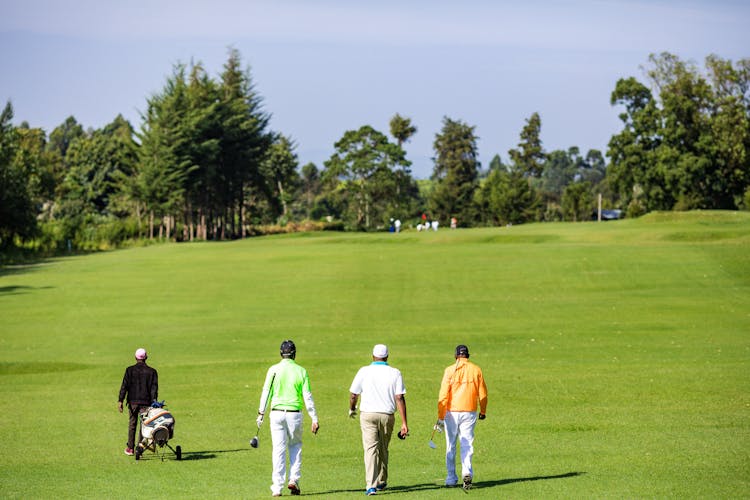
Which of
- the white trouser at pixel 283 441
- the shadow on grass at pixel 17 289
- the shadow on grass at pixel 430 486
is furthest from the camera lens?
the shadow on grass at pixel 17 289

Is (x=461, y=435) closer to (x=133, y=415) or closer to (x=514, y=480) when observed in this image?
(x=514, y=480)

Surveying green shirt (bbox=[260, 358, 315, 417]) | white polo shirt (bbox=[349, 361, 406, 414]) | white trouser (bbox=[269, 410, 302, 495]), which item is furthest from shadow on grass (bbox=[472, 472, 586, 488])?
green shirt (bbox=[260, 358, 315, 417])

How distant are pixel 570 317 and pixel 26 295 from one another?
23162 millimetres

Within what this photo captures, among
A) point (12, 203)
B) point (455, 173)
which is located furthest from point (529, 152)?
point (12, 203)

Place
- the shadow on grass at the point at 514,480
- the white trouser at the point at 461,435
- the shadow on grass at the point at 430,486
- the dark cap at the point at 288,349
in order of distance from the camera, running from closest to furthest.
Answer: the dark cap at the point at 288,349, the shadow on grass at the point at 430,486, the white trouser at the point at 461,435, the shadow on grass at the point at 514,480

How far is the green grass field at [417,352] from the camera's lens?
16625 mm

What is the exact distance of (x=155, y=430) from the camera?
17.6 metres

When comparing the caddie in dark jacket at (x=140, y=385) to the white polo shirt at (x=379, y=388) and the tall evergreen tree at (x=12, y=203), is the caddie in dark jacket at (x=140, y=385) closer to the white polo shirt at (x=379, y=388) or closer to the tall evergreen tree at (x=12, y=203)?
the white polo shirt at (x=379, y=388)

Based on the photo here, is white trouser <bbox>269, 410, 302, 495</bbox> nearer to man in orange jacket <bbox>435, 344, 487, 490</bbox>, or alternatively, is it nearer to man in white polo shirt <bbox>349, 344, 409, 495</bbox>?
man in white polo shirt <bbox>349, 344, 409, 495</bbox>

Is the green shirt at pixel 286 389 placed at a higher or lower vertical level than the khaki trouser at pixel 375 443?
higher

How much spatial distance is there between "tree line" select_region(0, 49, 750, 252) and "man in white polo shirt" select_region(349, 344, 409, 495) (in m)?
60.8

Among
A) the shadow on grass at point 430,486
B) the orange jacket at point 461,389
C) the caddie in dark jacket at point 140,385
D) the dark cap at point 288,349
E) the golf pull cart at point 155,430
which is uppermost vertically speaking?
the dark cap at point 288,349

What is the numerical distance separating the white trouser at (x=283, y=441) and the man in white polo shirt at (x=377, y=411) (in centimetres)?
84

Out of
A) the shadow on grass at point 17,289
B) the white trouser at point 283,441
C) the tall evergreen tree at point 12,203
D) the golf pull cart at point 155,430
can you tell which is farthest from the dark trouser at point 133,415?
the tall evergreen tree at point 12,203
